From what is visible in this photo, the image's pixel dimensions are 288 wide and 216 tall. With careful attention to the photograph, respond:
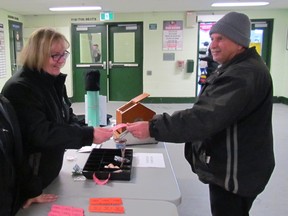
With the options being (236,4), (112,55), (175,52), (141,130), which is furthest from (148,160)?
(112,55)

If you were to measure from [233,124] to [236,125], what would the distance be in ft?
0.05

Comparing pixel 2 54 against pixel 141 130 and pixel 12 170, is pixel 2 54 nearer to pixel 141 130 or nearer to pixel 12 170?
pixel 141 130

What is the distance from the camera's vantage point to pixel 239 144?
1282 millimetres

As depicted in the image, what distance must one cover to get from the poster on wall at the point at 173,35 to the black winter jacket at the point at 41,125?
5980mm

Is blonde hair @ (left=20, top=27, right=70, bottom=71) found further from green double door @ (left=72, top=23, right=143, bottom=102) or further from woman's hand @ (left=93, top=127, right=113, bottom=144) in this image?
green double door @ (left=72, top=23, right=143, bottom=102)

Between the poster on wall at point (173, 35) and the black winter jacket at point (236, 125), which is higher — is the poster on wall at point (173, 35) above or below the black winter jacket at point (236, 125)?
above

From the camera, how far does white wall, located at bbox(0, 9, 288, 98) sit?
22.7 feet

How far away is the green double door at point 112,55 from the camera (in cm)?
717

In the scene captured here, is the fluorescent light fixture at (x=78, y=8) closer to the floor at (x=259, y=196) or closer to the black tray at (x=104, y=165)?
the floor at (x=259, y=196)

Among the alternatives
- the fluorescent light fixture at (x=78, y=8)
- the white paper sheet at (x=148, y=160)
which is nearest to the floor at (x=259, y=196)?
the white paper sheet at (x=148, y=160)

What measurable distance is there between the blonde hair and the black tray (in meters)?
0.56

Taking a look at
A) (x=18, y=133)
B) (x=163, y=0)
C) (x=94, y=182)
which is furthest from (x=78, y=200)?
(x=163, y=0)

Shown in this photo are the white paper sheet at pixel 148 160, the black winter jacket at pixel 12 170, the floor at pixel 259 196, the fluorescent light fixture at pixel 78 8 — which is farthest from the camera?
the fluorescent light fixture at pixel 78 8

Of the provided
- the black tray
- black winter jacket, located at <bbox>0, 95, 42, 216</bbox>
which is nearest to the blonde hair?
black winter jacket, located at <bbox>0, 95, 42, 216</bbox>
